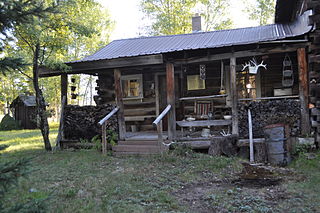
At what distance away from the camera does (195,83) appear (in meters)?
10.9

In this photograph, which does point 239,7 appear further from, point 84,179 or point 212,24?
point 84,179

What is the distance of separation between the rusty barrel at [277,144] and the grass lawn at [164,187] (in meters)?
0.33

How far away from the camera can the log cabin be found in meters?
7.40

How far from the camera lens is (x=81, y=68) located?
924 cm

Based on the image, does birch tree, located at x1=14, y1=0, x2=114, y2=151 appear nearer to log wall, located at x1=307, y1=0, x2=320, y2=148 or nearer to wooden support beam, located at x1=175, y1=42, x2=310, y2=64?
wooden support beam, located at x1=175, y1=42, x2=310, y2=64

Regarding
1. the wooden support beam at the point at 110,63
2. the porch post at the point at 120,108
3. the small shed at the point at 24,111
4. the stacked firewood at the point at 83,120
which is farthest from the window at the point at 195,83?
the small shed at the point at 24,111

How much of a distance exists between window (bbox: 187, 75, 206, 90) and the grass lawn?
3972 millimetres

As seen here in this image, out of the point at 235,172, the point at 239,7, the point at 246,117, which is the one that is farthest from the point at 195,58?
the point at 239,7

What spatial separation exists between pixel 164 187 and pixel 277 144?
3667 millimetres

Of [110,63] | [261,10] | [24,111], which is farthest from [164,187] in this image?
[261,10]

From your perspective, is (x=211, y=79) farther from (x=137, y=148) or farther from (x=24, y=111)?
(x=24, y=111)

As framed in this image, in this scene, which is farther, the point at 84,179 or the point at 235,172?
the point at 235,172

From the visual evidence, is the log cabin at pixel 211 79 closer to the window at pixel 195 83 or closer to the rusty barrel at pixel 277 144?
the window at pixel 195 83

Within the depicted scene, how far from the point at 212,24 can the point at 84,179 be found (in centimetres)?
2271
